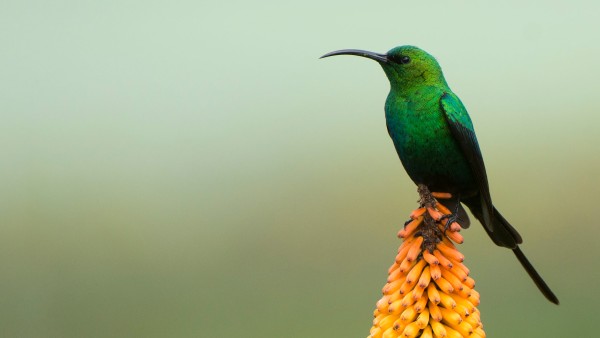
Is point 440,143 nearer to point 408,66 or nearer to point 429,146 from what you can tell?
point 429,146

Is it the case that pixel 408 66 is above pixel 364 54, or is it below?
below

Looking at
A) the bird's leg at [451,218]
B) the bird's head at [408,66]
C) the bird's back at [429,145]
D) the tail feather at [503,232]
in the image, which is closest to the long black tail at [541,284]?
the tail feather at [503,232]

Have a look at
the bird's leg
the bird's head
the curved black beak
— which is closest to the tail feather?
the bird's leg

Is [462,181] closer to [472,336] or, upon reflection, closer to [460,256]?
[460,256]

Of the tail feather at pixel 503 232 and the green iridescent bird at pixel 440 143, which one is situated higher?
the green iridescent bird at pixel 440 143

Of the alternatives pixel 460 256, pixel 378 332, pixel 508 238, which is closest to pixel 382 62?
pixel 508 238

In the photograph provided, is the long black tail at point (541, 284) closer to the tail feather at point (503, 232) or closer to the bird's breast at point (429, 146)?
the tail feather at point (503, 232)

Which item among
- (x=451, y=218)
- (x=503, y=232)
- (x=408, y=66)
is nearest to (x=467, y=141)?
(x=503, y=232)
